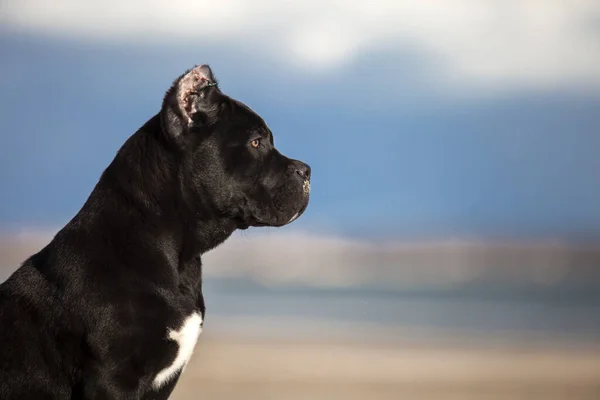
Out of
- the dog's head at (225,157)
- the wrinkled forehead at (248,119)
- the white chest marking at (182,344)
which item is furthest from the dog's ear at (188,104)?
the white chest marking at (182,344)

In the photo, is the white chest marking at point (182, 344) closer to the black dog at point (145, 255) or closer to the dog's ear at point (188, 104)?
the black dog at point (145, 255)

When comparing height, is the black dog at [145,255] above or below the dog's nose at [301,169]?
below

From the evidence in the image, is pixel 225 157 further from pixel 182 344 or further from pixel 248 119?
pixel 182 344

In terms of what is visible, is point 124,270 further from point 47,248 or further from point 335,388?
point 335,388

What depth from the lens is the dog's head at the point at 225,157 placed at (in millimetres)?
→ 3541

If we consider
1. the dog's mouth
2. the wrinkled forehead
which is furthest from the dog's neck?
the wrinkled forehead

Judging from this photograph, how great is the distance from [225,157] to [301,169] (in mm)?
434

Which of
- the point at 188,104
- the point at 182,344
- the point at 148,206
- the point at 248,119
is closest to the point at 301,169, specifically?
the point at 248,119

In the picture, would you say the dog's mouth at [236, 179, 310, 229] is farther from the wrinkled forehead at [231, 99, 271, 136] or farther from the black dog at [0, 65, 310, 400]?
the wrinkled forehead at [231, 99, 271, 136]

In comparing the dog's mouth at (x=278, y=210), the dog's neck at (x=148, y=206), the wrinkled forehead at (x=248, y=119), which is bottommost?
the dog's neck at (x=148, y=206)

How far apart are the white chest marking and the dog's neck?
0.24m

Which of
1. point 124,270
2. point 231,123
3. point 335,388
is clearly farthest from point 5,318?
point 335,388

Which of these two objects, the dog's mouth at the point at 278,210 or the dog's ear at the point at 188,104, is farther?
the dog's mouth at the point at 278,210

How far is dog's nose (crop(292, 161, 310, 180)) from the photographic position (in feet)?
12.7
